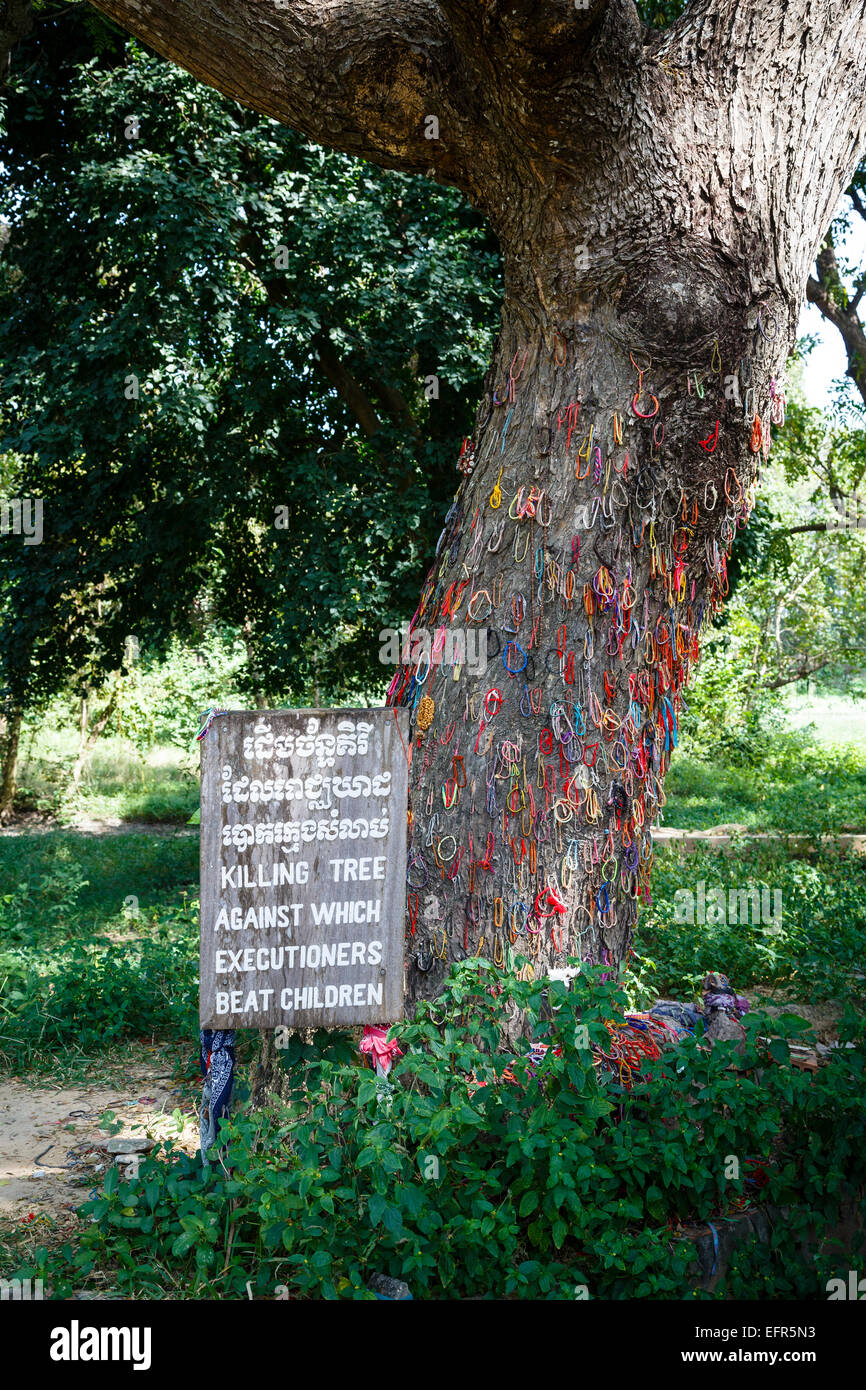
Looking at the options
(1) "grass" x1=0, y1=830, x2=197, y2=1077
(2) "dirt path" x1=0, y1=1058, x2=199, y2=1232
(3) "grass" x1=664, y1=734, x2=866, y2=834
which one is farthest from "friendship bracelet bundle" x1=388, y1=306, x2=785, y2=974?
(3) "grass" x1=664, y1=734, x2=866, y2=834

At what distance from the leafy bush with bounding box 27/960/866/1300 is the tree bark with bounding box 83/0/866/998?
2.47ft

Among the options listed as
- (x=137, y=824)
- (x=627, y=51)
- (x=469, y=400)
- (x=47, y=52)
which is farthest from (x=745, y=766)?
(x=627, y=51)

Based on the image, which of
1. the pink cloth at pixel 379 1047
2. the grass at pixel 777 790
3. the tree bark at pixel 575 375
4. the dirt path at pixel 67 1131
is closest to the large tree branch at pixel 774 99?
the tree bark at pixel 575 375

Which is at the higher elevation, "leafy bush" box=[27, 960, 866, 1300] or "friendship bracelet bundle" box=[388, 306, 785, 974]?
"friendship bracelet bundle" box=[388, 306, 785, 974]

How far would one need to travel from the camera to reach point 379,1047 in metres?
3.79

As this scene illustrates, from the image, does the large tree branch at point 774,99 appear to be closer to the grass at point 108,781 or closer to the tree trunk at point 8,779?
the grass at point 108,781

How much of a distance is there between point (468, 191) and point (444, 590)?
1827 millimetres

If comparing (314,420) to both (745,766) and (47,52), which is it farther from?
(745,766)

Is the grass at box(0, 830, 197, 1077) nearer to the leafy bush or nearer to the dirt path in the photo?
the dirt path

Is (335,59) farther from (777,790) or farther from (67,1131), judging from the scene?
(777,790)

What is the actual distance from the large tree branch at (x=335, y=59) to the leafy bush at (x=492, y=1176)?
3.44m

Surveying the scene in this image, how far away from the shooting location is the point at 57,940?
27.6 ft

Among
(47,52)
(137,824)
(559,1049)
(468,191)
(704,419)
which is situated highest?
(47,52)

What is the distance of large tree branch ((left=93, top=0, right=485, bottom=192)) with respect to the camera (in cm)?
431
